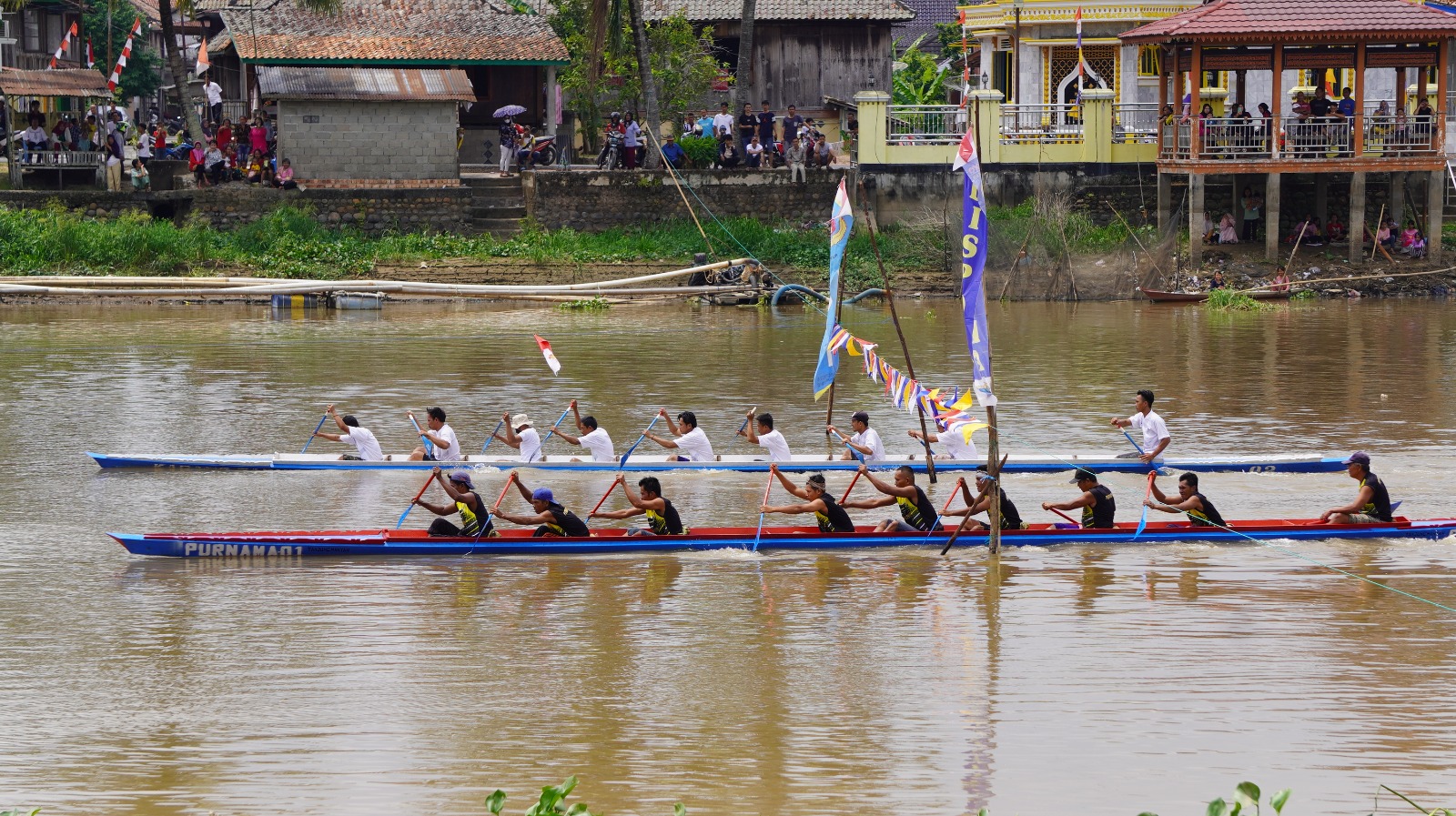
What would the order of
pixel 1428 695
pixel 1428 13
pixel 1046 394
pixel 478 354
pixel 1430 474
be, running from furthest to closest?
pixel 1428 13 → pixel 478 354 → pixel 1046 394 → pixel 1430 474 → pixel 1428 695

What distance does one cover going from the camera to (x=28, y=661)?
11609 mm

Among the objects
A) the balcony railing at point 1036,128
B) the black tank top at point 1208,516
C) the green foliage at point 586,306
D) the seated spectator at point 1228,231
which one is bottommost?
the black tank top at point 1208,516

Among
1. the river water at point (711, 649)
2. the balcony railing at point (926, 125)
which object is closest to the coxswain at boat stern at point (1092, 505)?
the river water at point (711, 649)

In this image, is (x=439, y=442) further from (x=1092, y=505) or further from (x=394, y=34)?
(x=394, y=34)

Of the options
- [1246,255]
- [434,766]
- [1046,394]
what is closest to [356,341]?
[1046,394]

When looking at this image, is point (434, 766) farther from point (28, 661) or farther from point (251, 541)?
point (251, 541)

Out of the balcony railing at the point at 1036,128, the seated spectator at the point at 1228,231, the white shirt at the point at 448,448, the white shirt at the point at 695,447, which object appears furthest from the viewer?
the balcony railing at the point at 1036,128

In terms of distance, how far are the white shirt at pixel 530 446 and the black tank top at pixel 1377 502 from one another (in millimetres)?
7833

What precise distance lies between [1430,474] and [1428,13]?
16.4m

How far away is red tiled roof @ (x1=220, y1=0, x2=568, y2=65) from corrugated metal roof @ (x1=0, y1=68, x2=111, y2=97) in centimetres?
287

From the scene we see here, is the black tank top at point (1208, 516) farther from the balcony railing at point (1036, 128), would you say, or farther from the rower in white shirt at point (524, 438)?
the balcony railing at point (1036, 128)

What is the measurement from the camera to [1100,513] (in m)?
14.9

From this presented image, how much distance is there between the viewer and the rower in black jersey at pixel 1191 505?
586 inches

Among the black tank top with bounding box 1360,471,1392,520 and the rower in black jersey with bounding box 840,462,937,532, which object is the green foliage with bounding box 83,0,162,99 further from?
the black tank top with bounding box 1360,471,1392,520
